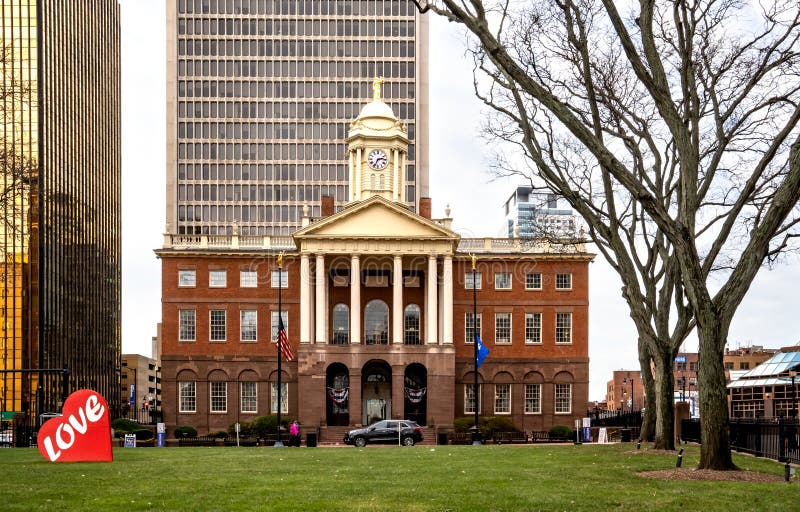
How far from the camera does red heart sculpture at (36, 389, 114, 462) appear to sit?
101ft

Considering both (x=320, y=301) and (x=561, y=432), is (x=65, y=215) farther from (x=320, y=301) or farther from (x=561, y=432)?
(x=561, y=432)

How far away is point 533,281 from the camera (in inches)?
3091

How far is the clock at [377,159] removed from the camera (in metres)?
76.9

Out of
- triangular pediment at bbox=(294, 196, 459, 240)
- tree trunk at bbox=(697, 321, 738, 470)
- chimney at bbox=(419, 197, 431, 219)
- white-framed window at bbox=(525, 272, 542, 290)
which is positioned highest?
chimney at bbox=(419, 197, 431, 219)

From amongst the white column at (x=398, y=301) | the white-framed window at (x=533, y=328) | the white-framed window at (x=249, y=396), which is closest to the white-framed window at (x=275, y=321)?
the white-framed window at (x=249, y=396)

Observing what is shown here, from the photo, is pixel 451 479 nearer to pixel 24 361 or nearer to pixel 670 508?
pixel 670 508

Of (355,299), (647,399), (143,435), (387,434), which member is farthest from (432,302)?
(647,399)

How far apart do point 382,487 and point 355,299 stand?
48562 millimetres

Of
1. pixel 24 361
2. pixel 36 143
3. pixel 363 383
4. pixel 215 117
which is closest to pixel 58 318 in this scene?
pixel 24 361

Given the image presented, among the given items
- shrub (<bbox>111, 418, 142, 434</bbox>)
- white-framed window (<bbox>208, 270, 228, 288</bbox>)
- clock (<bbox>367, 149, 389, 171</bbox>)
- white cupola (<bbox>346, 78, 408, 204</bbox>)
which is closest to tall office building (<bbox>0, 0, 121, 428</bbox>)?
white-framed window (<bbox>208, 270, 228, 288</bbox>)

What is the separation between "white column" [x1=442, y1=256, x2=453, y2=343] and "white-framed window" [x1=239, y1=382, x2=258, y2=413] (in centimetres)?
1434

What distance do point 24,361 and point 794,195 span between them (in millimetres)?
104833

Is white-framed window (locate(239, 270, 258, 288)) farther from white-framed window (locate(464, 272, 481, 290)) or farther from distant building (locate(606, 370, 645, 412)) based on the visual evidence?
distant building (locate(606, 370, 645, 412))

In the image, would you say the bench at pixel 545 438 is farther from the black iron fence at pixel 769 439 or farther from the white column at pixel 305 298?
the black iron fence at pixel 769 439
